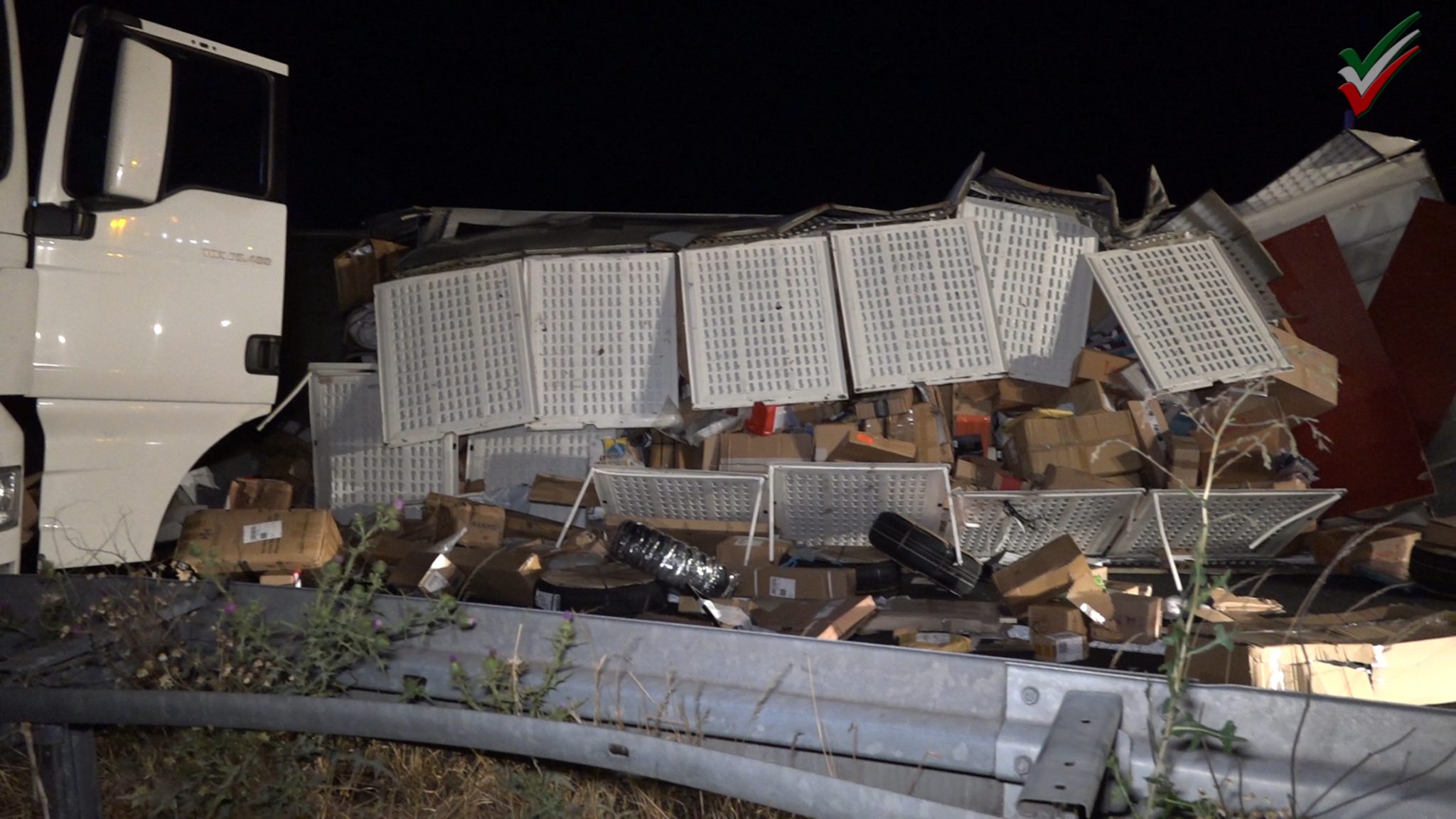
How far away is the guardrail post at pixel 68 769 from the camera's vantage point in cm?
204

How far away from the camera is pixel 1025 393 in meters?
5.47

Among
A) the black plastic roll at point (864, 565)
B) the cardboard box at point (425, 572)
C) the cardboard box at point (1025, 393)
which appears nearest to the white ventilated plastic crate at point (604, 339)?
the cardboard box at point (425, 572)

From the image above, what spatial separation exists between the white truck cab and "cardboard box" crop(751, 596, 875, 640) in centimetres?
216

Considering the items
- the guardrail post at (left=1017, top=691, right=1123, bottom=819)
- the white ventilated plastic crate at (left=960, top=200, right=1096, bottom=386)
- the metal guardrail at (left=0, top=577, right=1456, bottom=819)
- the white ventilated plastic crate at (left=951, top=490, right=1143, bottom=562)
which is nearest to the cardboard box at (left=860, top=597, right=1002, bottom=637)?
the white ventilated plastic crate at (left=951, top=490, right=1143, bottom=562)

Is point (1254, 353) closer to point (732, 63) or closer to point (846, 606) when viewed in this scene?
point (846, 606)

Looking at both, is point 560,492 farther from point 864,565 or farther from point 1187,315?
point 1187,315

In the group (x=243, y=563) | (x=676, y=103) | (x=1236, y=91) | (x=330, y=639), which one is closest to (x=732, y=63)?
(x=676, y=103)

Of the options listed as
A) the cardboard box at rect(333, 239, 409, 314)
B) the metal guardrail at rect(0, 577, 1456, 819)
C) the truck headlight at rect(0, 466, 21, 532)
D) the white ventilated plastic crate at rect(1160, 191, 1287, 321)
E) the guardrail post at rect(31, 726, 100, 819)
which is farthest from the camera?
the cardboard box at rect(333, 239, 409, 314)

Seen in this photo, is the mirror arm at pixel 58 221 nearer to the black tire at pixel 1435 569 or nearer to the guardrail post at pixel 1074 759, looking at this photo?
the guardrail post at pixel 1074 759

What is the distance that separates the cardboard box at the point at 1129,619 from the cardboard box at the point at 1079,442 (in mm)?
1032

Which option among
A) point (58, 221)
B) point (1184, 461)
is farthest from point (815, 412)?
point (58, 221)

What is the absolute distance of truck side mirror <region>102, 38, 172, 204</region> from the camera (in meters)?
3.22

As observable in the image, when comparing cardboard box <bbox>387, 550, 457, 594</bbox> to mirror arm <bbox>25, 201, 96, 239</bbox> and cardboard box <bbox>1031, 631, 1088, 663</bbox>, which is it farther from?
cardboard box <bbox>1031, 631, 1088, 663</bbox>

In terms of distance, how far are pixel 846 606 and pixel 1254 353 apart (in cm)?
263
